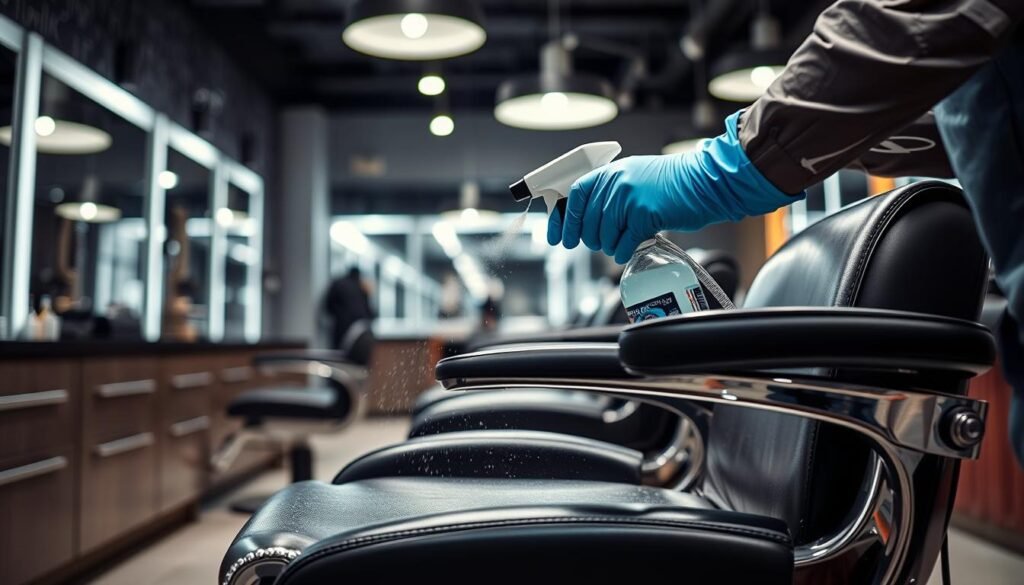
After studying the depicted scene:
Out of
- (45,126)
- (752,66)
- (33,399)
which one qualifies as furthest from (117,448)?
→ (752,66)

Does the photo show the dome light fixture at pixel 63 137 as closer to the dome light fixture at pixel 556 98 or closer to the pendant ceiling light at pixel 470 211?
the dome light fixture at pixel 556 98

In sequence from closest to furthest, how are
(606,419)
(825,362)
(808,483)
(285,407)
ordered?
1. (825,362)
2. (808,483)
3. (606,419)
4. (285,407)

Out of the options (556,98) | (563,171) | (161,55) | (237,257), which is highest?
(161,55)

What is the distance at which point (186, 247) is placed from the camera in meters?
5.98

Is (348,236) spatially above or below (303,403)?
above

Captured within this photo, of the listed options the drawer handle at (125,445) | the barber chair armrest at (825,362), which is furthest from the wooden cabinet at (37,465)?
the barber chair armrest at (825,362)

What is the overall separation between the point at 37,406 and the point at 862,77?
2.28 m

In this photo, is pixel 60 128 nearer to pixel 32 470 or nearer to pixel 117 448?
pixel 117 448

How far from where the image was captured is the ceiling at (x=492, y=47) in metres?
7.05

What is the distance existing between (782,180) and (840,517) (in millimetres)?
347

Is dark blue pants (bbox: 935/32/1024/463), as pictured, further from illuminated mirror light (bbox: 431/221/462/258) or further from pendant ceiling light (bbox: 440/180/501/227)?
illuminated mirror light (bbox: 431/221/462/258)

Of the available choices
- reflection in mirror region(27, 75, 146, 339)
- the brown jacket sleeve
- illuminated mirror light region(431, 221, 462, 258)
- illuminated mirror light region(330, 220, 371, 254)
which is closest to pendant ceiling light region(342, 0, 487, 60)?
reflection in mirror region(27, 75, 146, 339)

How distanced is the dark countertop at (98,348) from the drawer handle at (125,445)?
30 cm

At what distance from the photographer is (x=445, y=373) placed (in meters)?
0.85
